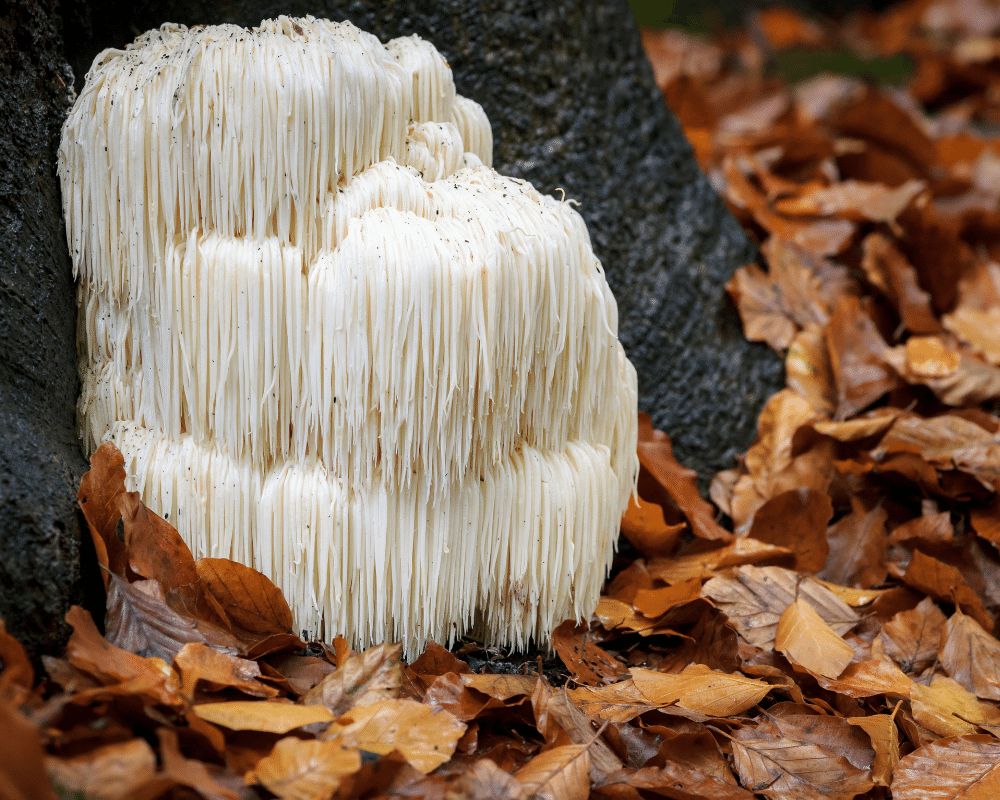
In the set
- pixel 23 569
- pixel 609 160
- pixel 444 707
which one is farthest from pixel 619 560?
pixel 23 569


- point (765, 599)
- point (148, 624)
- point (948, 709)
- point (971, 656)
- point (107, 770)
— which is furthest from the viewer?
point (765, 599)

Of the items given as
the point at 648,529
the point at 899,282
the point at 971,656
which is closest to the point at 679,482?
the point at 648,529

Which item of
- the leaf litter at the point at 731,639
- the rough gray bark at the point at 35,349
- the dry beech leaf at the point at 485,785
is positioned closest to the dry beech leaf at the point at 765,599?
the leaf litter at the point at 731,639

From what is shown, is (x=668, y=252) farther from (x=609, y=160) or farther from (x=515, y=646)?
(x=515, y=646)

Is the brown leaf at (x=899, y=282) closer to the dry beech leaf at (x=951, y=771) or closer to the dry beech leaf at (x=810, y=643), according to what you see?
the dry beech leaf at (x=810, y=643)

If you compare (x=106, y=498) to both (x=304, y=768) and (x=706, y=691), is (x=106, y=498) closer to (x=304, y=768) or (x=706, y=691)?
(x=304, y=768)

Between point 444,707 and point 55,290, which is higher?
point 55,290

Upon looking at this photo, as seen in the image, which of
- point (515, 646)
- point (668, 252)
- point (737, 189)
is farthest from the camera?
point (737, 189)
